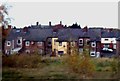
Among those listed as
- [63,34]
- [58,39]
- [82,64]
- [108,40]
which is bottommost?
[82,64]

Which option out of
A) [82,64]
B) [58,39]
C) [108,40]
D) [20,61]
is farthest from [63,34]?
[82,64]

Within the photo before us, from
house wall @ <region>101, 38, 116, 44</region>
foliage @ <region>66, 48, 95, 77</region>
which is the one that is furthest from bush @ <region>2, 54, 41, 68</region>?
house wall @ <region>101, 38, 116, 44</region>

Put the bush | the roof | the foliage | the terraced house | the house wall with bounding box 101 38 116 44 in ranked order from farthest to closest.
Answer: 1. the house wall with bounding box 101 38 116 44
2. the roof
3. the terraced house
4. the bush
5. the foliage

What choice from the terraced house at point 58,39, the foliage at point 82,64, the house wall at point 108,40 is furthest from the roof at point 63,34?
the foliage at point 82,64

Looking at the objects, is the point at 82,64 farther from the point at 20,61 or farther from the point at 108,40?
the point at 108,40

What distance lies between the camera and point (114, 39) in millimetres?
45906

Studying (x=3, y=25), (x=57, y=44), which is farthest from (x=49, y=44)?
(x=3, y=25)

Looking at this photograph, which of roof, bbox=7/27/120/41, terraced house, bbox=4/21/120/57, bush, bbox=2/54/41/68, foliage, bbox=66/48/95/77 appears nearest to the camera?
foliage, bbox=66/48/95/77

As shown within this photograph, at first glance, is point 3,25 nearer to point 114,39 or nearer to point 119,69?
point 119,69

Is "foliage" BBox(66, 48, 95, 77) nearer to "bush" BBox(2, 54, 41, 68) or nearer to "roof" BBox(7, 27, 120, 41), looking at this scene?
A: "bush" BBox(2, 54, 41, 68)

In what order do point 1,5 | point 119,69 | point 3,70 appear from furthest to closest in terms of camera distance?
point 1,5 < point 3,70 < point 119,69

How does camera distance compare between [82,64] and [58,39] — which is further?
[58,39]

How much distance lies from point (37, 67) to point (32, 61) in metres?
0.63

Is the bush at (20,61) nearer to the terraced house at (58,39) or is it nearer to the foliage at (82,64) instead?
the foliage at (82,64)
